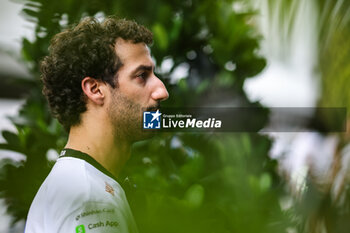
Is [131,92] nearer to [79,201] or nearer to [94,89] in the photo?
[94,89]

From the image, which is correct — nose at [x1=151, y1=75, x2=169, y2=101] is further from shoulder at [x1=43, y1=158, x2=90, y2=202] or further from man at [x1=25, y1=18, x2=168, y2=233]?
shoulder at [x1=43, y1=158, x2=90, y2=202]

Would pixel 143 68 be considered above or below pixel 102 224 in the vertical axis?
above

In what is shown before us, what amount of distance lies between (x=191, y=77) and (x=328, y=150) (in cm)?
44

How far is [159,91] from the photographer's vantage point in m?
1.07

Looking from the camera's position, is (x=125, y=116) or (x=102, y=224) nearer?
(x=102, y=224)

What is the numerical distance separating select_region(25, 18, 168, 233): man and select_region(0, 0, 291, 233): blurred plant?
39 millimetres

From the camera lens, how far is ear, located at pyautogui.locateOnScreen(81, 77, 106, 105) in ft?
3.31

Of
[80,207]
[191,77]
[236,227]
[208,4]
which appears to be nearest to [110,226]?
[80,207]

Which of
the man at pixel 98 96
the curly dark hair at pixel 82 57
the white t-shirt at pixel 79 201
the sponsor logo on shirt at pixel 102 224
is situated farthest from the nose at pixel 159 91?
the sponsor logo on shirt at pixel 102 224

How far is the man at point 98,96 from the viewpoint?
36.8 inches

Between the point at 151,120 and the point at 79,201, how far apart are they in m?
0.35

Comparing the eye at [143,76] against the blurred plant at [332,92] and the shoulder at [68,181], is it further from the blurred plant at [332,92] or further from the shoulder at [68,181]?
the blurred plant at [332,92]

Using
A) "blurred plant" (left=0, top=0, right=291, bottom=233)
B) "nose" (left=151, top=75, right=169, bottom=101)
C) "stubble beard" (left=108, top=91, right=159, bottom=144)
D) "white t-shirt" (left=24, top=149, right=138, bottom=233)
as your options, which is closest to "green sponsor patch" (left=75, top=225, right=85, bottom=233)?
"white t-shirt" (left=24, top=149, right=138, bottom=233)

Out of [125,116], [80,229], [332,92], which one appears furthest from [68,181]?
[332,92]
